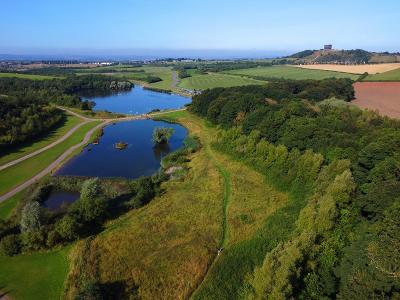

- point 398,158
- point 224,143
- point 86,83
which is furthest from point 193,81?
point 398,158

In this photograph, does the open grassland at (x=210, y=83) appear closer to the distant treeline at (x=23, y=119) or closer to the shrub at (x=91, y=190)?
the distant treeline at (x=23, y=119)

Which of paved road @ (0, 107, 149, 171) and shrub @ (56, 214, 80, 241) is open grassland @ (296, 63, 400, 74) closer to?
paved road @ (0, 107, 149, 171)

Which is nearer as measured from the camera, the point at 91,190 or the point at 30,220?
the point at 30,220

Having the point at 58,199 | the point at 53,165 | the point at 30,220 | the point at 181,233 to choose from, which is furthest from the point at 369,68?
the point at 30,220

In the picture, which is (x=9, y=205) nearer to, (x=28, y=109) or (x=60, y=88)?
(x=28, y=109)

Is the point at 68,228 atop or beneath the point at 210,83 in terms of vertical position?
beneath

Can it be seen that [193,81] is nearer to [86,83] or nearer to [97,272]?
[86,83]
